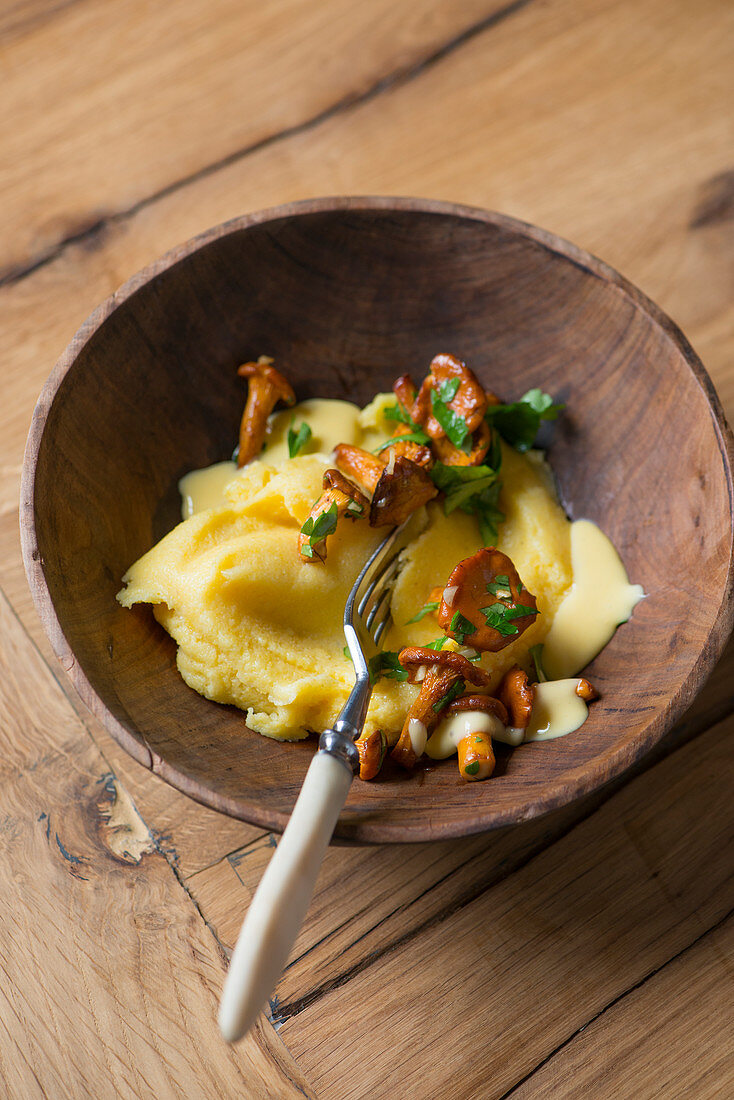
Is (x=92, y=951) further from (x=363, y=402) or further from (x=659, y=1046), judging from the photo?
(x=363, y=402)

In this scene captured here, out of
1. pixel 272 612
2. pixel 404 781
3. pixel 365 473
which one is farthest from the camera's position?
pixel 365 473

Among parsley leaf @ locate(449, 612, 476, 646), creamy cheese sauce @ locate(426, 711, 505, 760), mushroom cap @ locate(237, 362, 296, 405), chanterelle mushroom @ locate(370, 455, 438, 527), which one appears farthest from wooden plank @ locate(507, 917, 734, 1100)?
mushroom cap @ locate(237, 362, 296, 405)

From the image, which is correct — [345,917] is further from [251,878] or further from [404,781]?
[404,781]

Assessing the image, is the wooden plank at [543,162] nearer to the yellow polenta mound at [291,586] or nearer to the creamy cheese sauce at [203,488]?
the creamy cheese sauce at [203,488]

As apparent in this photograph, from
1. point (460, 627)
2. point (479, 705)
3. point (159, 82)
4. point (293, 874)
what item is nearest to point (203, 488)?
point (460, 627)

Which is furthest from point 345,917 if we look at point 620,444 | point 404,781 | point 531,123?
point 531,123

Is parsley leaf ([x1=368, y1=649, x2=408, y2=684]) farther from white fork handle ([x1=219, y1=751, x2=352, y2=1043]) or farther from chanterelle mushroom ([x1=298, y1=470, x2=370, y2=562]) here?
white fork handle ([x1=219, y1=751, x2=352, y2=1043])

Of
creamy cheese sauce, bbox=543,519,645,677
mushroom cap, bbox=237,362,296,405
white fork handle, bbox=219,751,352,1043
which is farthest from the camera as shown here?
mushroom cap, bbox=237,362,296,405
